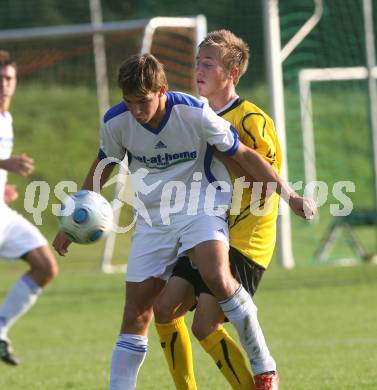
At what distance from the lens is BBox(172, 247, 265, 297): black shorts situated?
568 centimetres

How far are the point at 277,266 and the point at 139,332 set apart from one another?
30.9ft

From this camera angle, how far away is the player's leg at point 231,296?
17.7 ft

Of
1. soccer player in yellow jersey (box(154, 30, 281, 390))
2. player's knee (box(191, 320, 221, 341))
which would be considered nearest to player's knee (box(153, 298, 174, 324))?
soccer player in yellow jersey (box(154, 30, 281, 390))

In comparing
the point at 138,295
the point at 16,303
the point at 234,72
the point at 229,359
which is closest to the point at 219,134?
the point at 234,72

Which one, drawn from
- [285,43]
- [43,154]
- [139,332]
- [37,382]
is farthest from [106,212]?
[43,154]

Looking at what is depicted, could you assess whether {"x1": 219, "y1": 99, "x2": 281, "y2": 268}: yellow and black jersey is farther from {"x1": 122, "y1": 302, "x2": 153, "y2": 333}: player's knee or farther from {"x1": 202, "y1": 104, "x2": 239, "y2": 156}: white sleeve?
{"x1": 122, "y1": 302, "x2": 153, "y2": 333}: player's knee

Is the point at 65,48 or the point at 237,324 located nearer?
the point at 237,324

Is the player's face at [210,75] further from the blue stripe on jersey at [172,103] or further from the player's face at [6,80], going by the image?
the player's face at [6,80]

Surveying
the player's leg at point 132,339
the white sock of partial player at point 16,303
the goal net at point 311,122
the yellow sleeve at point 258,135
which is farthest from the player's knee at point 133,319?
the goal net at point 311,122

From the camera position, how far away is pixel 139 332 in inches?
221

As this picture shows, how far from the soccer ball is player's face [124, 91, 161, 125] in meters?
0.50

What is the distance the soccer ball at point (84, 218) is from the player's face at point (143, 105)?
1.66 ft

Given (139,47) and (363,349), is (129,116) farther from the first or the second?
(139,47)

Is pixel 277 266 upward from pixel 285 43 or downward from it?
downward
